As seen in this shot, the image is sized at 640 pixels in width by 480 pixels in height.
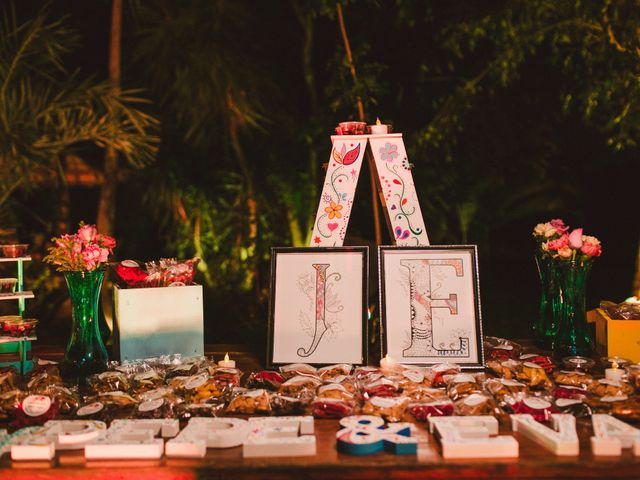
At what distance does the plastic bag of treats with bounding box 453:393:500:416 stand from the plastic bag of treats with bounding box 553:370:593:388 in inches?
12.3

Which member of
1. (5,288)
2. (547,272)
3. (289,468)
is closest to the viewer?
(289,468)

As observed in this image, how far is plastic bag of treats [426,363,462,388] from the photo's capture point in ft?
5.84

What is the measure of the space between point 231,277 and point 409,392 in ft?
12.4

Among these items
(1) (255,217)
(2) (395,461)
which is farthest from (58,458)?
(1) (255,217)

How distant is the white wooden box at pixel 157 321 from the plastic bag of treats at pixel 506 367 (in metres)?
1.01

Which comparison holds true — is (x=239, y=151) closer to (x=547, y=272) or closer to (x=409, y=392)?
(x=547, y=272)

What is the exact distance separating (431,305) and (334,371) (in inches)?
17.2

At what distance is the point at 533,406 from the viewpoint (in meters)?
1.50

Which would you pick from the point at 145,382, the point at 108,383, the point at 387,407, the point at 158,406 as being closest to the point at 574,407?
the point at 387,407

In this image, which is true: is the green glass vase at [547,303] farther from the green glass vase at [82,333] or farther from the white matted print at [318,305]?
the green glass vase at [82,333]

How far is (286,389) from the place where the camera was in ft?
5.57

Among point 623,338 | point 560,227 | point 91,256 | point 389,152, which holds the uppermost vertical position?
point 389,152

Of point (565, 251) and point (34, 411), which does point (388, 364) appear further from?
point (34, 411)

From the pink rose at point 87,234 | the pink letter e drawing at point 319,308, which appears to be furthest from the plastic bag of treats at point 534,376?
the pink rose at point 87,234
